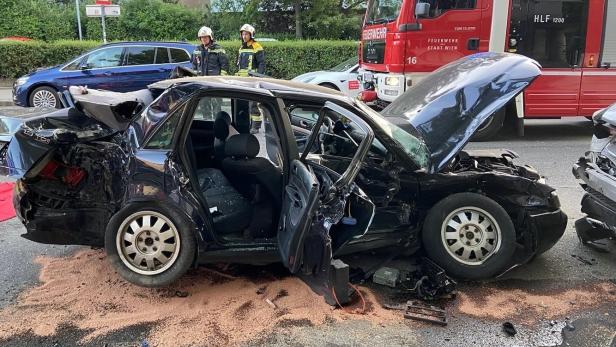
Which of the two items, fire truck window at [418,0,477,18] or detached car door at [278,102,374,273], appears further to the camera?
fire truck window at [418,0,477,18]

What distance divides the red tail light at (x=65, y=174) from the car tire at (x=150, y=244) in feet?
1.69

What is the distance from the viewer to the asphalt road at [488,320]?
3164 mm

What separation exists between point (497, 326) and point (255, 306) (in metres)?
1.53

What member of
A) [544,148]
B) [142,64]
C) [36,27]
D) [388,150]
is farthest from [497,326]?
[36,27]

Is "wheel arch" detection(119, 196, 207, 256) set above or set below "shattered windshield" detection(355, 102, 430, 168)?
below

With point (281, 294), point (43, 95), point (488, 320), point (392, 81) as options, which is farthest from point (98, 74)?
point (488, 320)

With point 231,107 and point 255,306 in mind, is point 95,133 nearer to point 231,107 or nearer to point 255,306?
point 231,107

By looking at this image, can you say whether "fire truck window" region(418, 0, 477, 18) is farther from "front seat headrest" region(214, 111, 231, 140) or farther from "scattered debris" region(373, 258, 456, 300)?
"scattered debris" region(373, 258, 456, 300)

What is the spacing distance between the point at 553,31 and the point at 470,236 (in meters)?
6.55

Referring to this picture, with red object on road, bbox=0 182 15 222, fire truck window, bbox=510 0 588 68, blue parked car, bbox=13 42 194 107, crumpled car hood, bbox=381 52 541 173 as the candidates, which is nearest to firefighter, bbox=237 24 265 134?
blue parked car, bbox=13 42 194 107

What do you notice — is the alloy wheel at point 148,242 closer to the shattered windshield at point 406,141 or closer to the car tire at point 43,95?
the shattered windshield at point 406,141

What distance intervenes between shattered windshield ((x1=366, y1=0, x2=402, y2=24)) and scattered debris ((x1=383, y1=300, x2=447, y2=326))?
6669 millimetres

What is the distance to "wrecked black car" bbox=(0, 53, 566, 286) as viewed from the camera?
3.49 metres

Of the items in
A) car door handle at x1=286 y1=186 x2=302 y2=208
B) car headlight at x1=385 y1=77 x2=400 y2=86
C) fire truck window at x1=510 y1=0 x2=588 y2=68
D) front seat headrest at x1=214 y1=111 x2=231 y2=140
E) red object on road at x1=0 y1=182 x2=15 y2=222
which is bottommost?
red object on road at x1=0 y1=182 x2=15 y2=222
